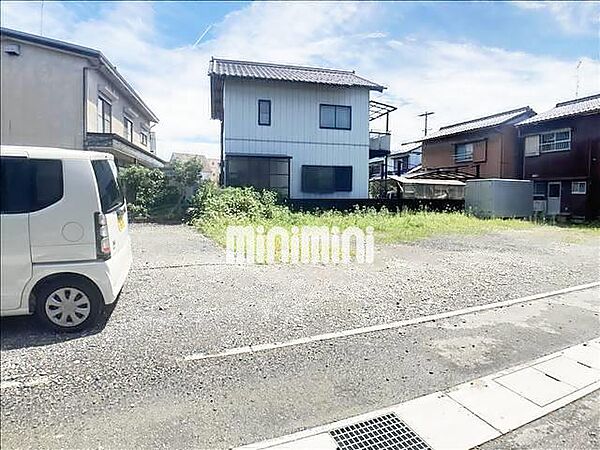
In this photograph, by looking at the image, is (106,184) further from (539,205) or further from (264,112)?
(539,205)

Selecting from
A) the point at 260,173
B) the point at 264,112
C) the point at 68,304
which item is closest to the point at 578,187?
the point at 260,173

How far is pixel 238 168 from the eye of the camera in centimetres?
1302

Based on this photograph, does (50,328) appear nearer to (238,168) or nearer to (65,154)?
(65,154)

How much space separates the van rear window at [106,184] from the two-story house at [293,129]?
10.6m

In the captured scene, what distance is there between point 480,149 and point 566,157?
380 centimetres

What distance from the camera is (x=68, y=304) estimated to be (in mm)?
1851

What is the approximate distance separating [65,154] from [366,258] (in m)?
4.77

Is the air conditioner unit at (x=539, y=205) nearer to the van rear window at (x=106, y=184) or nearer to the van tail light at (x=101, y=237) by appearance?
the van rear window at (x=106, y=184)

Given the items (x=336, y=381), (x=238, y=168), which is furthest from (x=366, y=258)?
(x=238, y=168)

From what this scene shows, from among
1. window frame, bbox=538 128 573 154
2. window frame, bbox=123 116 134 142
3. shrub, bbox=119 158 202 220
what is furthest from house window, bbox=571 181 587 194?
window frame, bbox=123 116 134 142

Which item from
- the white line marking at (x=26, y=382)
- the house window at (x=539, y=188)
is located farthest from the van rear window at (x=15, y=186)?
the house window at (x=539, y=188)

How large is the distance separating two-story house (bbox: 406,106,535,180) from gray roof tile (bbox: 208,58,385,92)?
641cm

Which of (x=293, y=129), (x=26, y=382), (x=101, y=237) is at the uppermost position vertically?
(x=293, y=129)

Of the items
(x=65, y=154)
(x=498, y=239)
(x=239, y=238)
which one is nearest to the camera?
(x=65, y=154)
